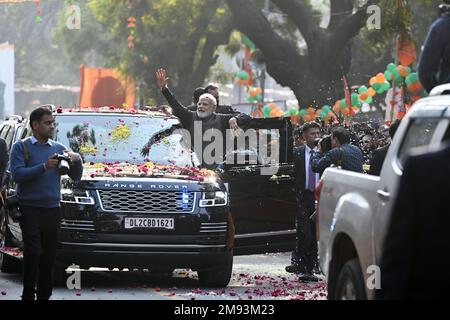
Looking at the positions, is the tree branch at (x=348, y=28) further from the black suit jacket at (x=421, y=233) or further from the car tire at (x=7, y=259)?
the black suit jacket at (x=421, y=233)

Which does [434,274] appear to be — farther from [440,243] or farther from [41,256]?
[41,256]

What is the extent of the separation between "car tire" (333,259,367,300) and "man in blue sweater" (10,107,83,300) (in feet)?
10.7

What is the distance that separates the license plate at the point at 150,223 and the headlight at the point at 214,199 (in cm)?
42

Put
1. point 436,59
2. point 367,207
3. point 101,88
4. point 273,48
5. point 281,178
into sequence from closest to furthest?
point 367,207, point 436,59, point 281,178, point 273,48, point 101,88

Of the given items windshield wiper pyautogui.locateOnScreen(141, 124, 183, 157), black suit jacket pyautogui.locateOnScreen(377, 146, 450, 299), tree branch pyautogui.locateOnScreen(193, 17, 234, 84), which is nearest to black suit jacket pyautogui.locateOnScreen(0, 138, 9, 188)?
windshield wiper pyautogui.locateOnScreen(141, 124, 183, 157)

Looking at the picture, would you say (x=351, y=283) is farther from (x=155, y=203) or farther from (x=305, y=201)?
(x=305, y=201)

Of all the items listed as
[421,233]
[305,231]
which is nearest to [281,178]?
[305,231]

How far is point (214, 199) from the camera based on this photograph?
13.3m

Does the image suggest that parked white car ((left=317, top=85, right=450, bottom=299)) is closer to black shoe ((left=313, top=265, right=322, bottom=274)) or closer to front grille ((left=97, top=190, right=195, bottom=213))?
front grille ((left=97, top=190, right=195, bottom=213))

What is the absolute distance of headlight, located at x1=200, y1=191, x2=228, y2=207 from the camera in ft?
43.4

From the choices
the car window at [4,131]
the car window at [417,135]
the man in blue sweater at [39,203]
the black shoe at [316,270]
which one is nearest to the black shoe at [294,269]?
the black shoe at [316,270]

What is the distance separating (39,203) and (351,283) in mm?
3662

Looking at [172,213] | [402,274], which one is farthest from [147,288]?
[402,274]

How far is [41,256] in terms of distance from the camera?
10.9 meters
